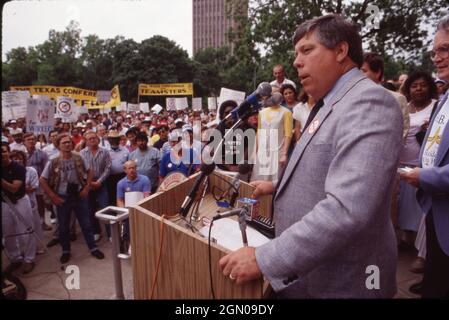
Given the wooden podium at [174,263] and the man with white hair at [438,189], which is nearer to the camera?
the wooden podium at [174,263]

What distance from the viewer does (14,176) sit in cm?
517

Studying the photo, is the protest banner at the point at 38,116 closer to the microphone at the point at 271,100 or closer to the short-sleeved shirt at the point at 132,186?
the short-sleeved shirt at the point at 132,186

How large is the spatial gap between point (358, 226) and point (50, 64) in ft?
195

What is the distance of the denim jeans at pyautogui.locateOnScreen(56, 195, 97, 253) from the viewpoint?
558cm

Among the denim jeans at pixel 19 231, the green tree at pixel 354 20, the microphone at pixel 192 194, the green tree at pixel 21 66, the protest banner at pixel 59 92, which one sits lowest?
the denim jeans at pixel 19 231

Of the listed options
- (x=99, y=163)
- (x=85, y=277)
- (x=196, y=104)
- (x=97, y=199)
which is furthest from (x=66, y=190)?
(x=196, y=104)

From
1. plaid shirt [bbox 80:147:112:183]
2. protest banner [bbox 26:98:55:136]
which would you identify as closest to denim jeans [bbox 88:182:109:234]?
plaid shirt [bbox 80:147:112:183]

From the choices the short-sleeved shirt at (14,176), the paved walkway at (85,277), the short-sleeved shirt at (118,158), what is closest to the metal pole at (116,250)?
the paved walkway at (85,277)

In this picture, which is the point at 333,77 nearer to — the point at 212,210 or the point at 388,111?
the point at 388,111

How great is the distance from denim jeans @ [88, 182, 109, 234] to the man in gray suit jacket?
5.60 m

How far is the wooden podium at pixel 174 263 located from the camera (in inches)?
61.6

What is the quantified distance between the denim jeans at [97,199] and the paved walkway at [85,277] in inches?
26.0

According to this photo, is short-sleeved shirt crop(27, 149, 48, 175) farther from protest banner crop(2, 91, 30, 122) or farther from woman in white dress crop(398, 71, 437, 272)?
woman in white dress crop(398, 71, 437, 272)

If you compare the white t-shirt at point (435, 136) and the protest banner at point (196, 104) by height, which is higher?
the protest banner at point (196, 104)
